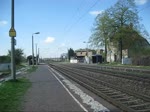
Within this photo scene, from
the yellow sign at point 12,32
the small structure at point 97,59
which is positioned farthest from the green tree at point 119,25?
the yellow sign at point 12,32

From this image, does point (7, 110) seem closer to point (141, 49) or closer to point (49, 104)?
point (49, 104)

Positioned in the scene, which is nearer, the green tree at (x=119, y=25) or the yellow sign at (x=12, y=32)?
the yellow sign at (x=12, y=32)

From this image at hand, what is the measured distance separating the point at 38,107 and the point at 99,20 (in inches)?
3367

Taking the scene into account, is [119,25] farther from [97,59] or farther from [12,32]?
[12,32]

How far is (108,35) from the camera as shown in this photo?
9181 centimetres

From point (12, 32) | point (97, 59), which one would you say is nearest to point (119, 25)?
point (97, 59)

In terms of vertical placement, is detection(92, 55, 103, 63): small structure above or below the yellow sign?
below

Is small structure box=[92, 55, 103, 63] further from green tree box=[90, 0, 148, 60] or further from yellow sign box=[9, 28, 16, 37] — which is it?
yellow sign box=[9, 28, 16, 37]

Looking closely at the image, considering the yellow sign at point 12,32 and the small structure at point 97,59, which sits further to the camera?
the small structure at point 97,59

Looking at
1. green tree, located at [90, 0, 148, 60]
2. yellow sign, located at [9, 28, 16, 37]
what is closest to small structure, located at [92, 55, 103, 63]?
green tree, located at [90, 0, 148, 60]

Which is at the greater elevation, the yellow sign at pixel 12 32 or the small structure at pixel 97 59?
the yellow sign at pixel 12 32

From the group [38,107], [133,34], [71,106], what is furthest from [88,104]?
[133,34]

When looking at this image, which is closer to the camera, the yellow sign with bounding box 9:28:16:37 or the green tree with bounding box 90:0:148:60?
the yellow sign with bounding box 9:28:16:37

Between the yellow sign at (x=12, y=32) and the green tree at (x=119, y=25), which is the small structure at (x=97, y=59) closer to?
the green tree at (x=119, y=25)
